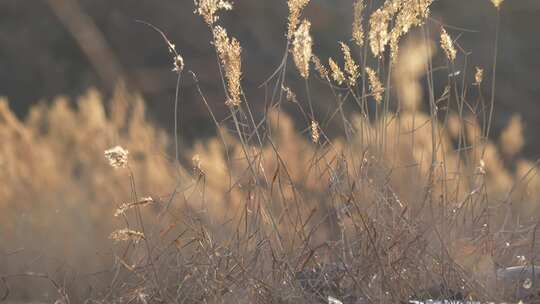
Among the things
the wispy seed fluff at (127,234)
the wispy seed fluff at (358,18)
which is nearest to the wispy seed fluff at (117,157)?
the wispy seed fluff at (127,234)

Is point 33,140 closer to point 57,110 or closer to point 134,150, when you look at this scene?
point 57,110

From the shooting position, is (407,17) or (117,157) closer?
(117,157)

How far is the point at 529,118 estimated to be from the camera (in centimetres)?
816


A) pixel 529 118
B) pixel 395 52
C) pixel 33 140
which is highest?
pixel 395 52

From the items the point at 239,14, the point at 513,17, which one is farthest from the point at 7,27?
the point at 513,17

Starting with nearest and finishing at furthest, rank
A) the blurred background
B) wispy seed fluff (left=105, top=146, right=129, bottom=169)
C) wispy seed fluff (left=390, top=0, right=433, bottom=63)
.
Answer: wispy seed fluff (left=105, top=146, right=129, bottom=169), wispy seed fluff (left=390, top=0, right=433, bottom=63), the blurred background

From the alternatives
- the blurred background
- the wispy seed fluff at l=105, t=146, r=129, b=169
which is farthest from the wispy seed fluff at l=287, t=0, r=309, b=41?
the blurred background

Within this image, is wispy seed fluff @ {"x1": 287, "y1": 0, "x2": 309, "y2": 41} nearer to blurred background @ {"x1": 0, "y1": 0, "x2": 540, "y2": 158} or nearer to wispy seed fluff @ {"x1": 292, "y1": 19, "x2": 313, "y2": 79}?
wispy seed fluff @ {"x1": 292, "y1": 19, "x2": 313, "y2": 79}

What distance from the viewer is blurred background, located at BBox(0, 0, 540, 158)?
845cm

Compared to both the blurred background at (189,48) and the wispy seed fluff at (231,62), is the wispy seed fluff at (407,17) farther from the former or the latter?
the blurred background at (189,48)

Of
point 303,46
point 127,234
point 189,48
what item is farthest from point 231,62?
point 189,48

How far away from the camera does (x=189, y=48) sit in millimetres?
9102

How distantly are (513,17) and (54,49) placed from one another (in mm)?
3860

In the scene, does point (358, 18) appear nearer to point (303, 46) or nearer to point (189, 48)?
point (303, 46)
